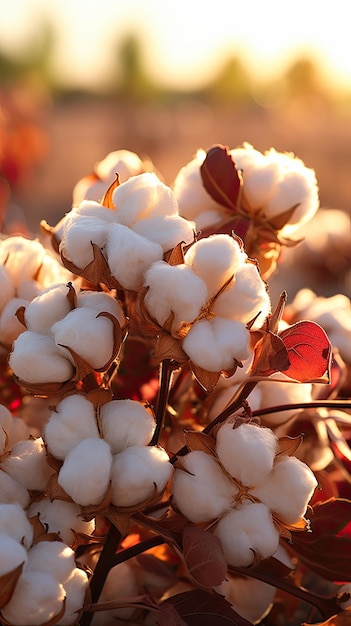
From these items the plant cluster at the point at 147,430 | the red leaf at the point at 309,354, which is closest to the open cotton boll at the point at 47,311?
the plant cluster at the point at 147,430

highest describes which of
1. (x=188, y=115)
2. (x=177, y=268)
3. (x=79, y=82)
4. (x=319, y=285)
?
(x=177, y=268)

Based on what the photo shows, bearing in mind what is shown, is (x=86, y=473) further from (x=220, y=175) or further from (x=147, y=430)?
(x=220, y=175)

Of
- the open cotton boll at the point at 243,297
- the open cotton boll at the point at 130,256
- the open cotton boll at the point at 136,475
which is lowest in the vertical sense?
the open cotton boll at the point at 136,475

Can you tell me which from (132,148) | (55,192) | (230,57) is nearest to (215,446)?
(55,192)

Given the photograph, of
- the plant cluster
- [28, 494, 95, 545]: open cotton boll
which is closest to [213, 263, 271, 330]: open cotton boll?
the plant cluster

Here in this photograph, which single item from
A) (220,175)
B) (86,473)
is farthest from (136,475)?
(220,175)

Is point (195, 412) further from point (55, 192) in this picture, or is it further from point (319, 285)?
point (55, 192)

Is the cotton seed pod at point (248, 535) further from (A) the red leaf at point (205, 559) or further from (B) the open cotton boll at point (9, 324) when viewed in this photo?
(B) the open cotton boll at point (9, 324)
